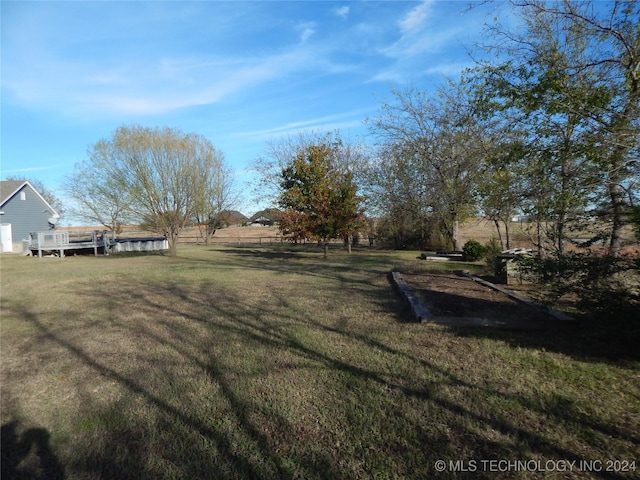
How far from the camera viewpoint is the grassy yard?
8.71 feet

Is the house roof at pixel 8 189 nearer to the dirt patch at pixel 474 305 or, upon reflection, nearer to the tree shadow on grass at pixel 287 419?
the tree shadow on grass at pixel 287 419

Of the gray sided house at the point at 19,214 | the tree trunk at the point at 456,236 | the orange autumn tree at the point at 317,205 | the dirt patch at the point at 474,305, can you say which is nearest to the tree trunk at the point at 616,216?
Result: the dirt patch at the point at 474,305

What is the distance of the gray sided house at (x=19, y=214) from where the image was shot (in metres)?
26.7

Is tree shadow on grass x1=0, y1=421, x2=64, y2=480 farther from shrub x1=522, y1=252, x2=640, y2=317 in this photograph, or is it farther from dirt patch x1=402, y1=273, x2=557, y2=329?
shrub x1=522, y1=252, x2=640, y2=317

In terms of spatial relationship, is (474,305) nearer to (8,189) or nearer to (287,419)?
(287,419)

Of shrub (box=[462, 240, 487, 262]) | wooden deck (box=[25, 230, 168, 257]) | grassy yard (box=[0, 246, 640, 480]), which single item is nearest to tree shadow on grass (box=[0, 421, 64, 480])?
grassy yard (box=[0, 246, 640, 480])

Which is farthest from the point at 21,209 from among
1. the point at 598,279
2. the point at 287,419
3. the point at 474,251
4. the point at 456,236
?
the point at 598,279

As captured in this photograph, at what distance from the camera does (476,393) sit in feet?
11.7

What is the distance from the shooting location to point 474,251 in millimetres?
17422

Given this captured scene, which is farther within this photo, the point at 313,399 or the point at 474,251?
the point at 474,251

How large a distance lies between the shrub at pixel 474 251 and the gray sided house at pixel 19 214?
90.6ft

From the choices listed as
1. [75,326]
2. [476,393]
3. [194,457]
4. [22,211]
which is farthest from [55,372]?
[22,211]

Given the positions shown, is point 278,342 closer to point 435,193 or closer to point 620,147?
point 620,147

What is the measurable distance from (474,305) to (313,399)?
4850 millimetres
